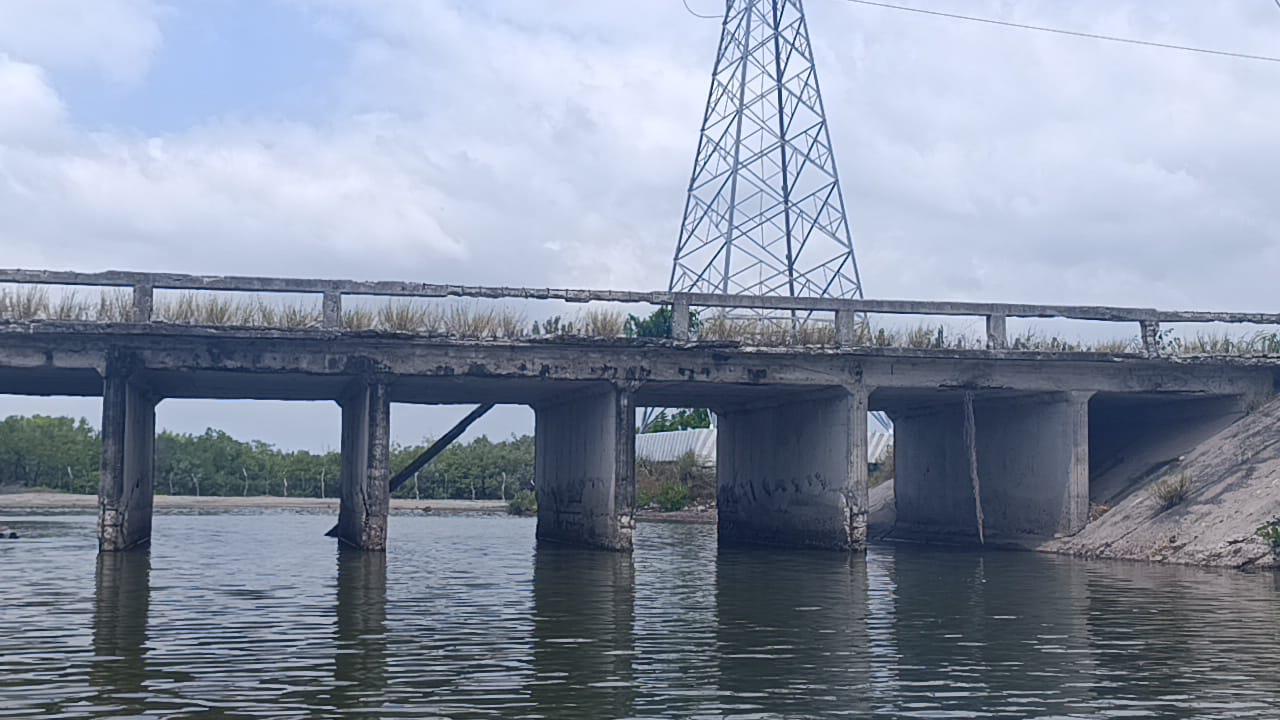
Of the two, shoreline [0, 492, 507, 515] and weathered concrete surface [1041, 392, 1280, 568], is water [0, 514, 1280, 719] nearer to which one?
weathered concrete surface [1041, 392, 1280, 568]

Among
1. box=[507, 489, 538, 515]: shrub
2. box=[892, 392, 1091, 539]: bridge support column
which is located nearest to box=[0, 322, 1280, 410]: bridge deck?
box=[892, 392, 1091, 539]: bridge support column

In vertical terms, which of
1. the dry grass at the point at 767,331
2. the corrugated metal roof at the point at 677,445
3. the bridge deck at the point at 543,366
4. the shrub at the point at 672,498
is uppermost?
the dry grass at the point at 767,331

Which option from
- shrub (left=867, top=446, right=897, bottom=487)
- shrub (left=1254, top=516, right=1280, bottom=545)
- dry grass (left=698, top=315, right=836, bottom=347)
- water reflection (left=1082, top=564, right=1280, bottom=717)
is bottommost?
water reflection (left=1082, top=564, right=1280, bottom=717)

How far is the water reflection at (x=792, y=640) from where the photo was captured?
1095cm

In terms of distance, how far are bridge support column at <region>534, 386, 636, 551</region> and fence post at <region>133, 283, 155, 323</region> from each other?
9.13 meters

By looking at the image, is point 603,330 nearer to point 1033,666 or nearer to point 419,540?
point 419,540

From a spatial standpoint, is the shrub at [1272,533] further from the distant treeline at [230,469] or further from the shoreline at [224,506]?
the distant treeline at [230,469]

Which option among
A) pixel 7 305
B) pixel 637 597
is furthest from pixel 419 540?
pixel 637 597

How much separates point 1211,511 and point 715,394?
37.2ft

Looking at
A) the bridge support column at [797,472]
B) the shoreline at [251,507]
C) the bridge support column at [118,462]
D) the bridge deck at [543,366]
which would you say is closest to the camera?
the bridge support column at [118,462]

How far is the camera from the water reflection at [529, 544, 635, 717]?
10.8 metres

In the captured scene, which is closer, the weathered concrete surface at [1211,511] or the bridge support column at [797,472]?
the weathered concrete surface at [1211,511]

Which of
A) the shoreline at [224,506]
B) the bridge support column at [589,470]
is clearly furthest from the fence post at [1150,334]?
the shoreline at [224,506]

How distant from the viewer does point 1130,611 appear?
58.0ft
